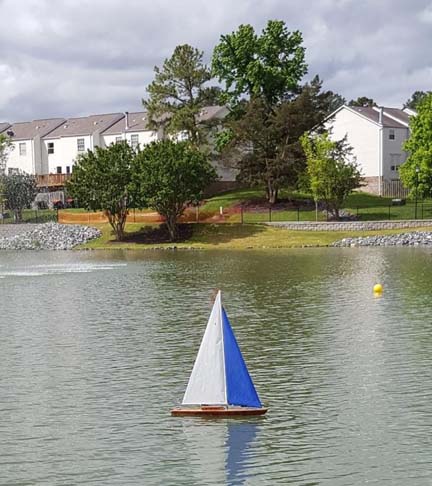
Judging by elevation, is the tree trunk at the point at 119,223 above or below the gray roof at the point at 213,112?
below

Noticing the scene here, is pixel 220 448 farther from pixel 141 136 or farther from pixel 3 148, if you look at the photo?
pixel 3 148

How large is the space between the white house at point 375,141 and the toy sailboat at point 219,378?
88440mm

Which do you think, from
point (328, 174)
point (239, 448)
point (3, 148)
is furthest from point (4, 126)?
point (239, 448)

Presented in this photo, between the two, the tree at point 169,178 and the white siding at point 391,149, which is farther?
the white siding at point 391,149

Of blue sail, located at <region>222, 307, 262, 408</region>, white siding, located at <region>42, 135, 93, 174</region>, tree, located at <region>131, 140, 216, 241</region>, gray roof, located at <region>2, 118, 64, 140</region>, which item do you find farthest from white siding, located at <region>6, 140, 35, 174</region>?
blue sail, located at <region>222, 307, 262, 408</region>

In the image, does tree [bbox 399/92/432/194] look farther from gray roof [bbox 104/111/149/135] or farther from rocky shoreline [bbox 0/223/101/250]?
gray roof [bbox 104/111/149/135]

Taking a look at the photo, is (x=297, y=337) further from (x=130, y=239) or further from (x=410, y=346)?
(x=130, y=239)

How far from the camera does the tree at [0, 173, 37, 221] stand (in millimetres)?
111625

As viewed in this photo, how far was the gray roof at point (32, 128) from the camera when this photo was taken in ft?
451

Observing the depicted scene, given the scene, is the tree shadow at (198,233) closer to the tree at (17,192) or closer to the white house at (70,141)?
the tree at (17,192)

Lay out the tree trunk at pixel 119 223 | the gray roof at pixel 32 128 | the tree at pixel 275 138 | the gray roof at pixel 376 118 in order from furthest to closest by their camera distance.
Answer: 1. the gray roof at pixel 32 128
2. the gray roof at pixel 376 118
3. the tree at pixel 275 138
4. the tree trunk at pixel 119 223

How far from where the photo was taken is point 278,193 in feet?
345

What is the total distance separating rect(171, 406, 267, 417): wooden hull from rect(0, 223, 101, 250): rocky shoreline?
228ft

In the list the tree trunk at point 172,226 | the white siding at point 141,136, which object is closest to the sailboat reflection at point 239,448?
the tree trunk at point 172,226
